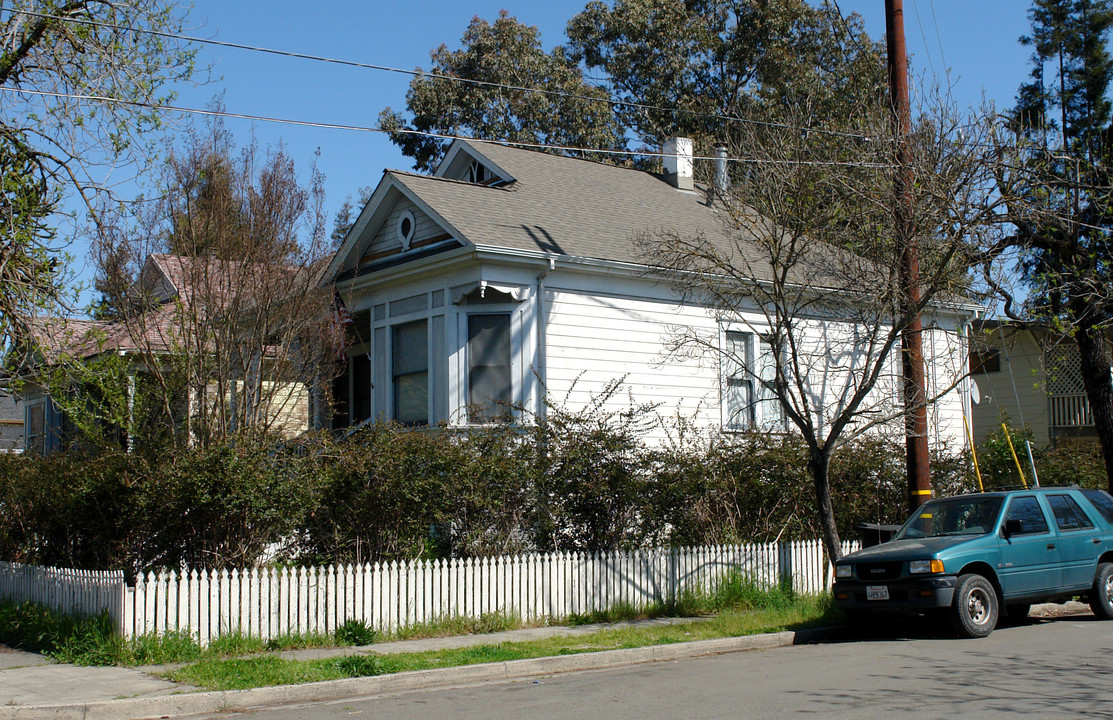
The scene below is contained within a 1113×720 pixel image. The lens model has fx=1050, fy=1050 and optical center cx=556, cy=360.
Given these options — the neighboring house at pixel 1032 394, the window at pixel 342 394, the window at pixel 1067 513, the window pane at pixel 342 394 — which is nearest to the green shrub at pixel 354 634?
the window at pixel 1067 513

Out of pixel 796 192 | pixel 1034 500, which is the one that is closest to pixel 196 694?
pixel 796 192

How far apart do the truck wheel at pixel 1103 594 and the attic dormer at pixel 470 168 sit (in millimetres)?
12195

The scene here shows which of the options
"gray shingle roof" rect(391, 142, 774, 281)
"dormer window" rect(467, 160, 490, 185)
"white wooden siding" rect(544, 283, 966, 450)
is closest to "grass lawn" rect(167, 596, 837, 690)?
"white wooden siding" rect(544, 283, 966, 450)

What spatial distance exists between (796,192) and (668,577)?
17.5 feet

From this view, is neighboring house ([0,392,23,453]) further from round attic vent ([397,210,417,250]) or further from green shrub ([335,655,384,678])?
green shrub ([335,655,384,678])

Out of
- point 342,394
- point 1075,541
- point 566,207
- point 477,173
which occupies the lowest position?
point 1075,541

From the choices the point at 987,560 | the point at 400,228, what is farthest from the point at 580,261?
the point at 987,560

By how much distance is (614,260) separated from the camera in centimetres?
1762

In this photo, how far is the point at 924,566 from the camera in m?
11.7

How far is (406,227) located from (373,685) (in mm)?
10684

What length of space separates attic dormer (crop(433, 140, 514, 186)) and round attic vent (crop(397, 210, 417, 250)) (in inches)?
88.5

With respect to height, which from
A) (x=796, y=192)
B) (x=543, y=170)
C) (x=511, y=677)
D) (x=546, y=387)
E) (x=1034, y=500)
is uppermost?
(x=543, y=170)

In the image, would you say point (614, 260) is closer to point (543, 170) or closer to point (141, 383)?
point (543, 170)

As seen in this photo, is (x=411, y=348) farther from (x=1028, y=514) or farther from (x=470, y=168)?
(x=1028, y=514)
